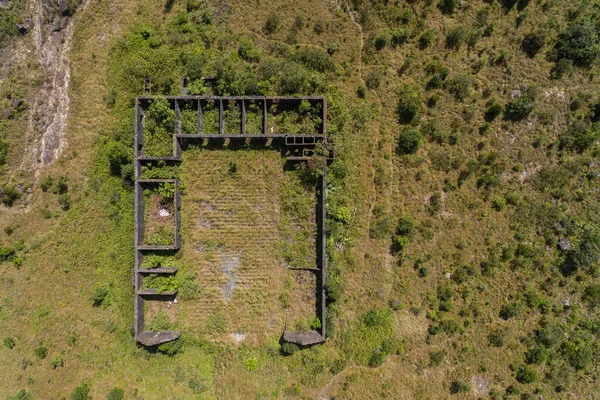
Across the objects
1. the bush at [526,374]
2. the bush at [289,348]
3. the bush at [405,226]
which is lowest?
the bush at [526,374]

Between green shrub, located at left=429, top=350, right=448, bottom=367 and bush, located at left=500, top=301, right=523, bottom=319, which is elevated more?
bush, located at left=500, top=301, right=523, bottom=319

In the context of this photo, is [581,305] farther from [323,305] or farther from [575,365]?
[323,305]

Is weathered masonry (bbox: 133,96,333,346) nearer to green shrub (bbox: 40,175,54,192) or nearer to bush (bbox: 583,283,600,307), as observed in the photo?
green shrub (bbox: 40,175,54,192)

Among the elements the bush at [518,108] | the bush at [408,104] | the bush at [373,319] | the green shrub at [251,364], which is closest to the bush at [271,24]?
the bush at [408,104]

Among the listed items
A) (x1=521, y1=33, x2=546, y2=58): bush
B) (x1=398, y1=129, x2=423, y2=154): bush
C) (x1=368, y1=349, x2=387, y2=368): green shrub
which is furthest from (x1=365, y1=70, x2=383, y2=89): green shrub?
(x1=368, y1=349, x2=387, y2=368): green shrub

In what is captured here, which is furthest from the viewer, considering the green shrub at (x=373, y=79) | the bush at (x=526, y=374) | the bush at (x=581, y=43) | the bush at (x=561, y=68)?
the green shrub at (x=373, y=79)

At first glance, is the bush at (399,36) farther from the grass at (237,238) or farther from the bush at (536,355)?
the bush at (536,355)
